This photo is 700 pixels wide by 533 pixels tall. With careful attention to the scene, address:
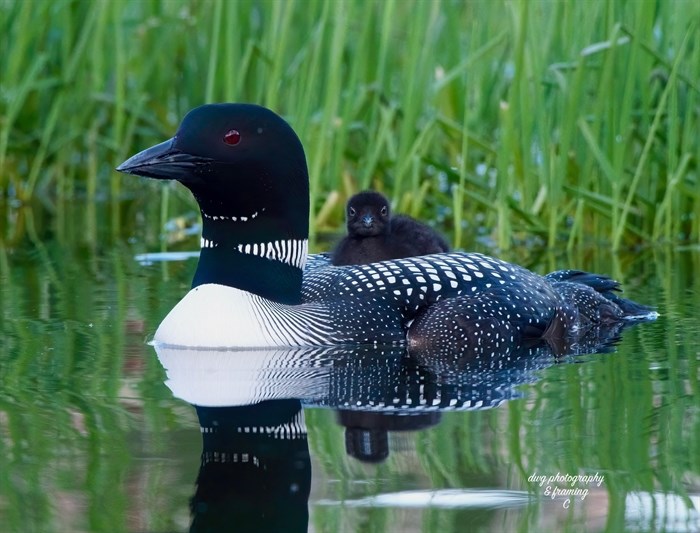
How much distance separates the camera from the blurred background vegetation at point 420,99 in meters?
6.64

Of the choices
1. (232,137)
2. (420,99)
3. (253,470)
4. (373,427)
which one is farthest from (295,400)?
(420,99)

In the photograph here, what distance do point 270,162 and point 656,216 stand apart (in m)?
3.01

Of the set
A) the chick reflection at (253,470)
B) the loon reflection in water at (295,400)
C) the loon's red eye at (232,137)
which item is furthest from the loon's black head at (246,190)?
the chick reflection at (253,470)

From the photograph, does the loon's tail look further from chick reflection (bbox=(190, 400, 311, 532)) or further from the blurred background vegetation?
chick reflection (bbox=(190, 400, 311, 532))

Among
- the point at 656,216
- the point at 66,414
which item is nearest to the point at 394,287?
the point at 66,414

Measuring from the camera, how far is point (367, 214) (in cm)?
582

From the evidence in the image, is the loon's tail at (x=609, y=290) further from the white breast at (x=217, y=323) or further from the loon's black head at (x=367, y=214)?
the white breast at (x=217, y=323)

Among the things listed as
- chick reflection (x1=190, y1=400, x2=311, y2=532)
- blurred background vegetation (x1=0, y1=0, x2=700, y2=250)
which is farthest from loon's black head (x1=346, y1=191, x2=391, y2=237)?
chick reflection (x1=190, y1=400, x2=311, y2=532)

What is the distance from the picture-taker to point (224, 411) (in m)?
3.81

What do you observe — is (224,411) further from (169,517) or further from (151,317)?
(151,317)

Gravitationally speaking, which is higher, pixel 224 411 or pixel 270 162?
pixel 270 162

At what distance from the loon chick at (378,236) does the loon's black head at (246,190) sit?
83cm

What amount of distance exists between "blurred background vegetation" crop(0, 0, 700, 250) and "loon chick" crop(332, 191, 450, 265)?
857 mm

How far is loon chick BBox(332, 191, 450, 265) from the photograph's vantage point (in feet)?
19.2
